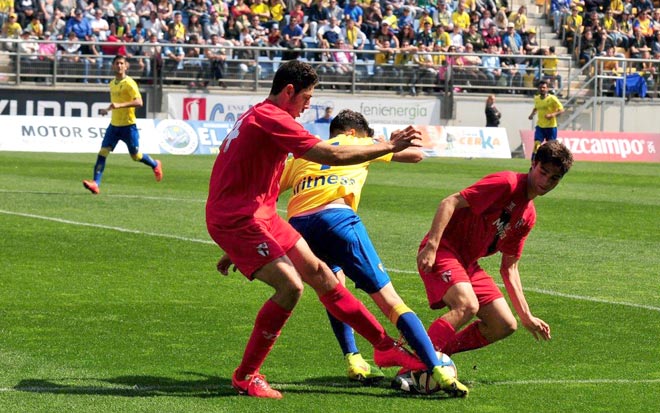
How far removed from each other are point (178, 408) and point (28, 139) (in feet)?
88.8

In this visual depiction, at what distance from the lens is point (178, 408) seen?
22.2 ft

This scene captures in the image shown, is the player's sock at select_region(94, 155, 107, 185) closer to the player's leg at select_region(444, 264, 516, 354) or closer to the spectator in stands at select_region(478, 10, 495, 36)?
the player's leg at select_region(444, 264, 516, 354)

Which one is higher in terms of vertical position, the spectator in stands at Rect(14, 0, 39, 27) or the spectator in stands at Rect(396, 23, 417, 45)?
the spectator in stands at Rect(14, 0, 39, 27)

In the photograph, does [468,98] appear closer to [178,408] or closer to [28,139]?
[28,139]

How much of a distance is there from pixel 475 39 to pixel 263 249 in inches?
1385

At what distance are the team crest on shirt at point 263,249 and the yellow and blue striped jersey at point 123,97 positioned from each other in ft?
48.0

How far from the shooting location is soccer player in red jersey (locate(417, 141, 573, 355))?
7355mm

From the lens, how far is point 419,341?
714 centimetres

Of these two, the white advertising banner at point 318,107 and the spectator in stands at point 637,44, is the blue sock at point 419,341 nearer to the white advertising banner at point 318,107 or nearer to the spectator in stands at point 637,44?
the white advertising banner at point 318,107

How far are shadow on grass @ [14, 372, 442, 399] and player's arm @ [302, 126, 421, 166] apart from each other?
1407 millimetres

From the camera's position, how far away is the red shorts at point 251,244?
7.01 meters

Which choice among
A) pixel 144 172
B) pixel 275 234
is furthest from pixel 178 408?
pixel 144 172

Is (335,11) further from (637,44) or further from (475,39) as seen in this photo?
(637,44)

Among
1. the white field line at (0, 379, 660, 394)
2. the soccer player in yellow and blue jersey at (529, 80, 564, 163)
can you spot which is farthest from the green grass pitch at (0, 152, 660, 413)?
the soccer player in yellow and blue jersey at (529, 80, 564, 163)
